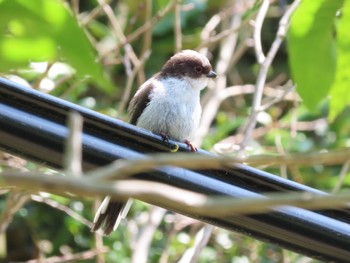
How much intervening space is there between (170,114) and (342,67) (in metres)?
3.23

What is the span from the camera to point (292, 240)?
8.09 ft

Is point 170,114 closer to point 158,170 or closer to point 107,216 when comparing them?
point 107,216

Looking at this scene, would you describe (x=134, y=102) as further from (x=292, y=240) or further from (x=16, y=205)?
(x=292, y=240)

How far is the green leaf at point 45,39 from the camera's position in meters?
1.19

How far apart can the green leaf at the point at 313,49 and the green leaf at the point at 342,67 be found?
0.03 meters

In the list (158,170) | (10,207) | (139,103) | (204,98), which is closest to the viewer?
(158,170)

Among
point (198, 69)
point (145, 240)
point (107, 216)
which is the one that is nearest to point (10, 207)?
point (145, 240)

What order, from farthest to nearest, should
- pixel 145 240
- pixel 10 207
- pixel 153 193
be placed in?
pixel 145 240, pixel 10 207, pixel 153 193

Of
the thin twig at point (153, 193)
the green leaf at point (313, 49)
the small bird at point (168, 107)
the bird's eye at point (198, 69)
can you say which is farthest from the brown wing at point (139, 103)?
the thin twig at point (153, 193)

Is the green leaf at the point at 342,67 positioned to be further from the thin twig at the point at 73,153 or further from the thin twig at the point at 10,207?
the thin twig at the point at 10,207

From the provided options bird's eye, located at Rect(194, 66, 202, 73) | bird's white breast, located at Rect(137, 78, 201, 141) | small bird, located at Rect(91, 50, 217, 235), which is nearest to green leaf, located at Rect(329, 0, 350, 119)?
small bird, located at Rect(91, 50, 217, 235)

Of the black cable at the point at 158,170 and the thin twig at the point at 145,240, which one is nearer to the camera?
the black cable at the point at 158,170

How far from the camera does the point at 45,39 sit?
1211 millimetres

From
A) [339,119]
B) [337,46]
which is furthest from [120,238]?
[337,46]
